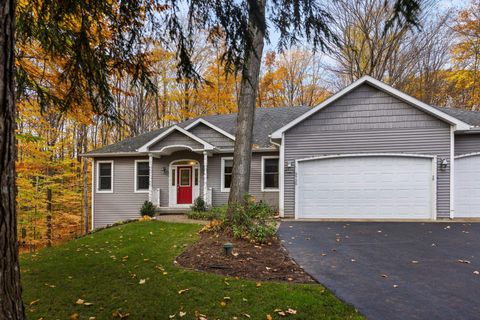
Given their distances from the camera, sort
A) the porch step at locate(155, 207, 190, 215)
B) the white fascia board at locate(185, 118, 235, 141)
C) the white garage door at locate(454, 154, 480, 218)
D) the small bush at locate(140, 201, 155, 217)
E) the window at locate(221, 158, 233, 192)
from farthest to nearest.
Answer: the window at locate(221, 158, 233, 192), the white fascia board at locate(185, 118, 235, 141), the porch step at locate(155, 207, 190, 215), the small bush at locate(140, 201, 155, 217), the white garage door at locate(454, 154, 480, 218)

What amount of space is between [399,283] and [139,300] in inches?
146

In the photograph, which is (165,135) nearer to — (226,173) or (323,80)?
(226,173)

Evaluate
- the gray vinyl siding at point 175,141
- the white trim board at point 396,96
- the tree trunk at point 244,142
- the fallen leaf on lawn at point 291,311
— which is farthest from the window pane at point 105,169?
the fallen leaf on lawn at point 291,311

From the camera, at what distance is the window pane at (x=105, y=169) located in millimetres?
14345

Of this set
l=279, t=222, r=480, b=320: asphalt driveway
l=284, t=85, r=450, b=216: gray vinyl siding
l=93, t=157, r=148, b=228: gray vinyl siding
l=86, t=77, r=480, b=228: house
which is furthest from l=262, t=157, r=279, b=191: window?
l=93, t=157, r=148, b=228: gray vinyl siding

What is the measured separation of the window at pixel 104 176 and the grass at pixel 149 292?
8.40m

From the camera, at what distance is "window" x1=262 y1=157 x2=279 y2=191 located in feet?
41.7

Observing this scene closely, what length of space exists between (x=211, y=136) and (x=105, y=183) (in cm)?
598

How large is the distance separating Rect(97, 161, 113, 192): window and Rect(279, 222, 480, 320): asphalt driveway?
9763 millimetres

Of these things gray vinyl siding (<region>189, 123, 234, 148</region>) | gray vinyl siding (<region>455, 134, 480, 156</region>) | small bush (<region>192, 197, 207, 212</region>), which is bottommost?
small bush (<region>192, 197, 207, 212</region>)

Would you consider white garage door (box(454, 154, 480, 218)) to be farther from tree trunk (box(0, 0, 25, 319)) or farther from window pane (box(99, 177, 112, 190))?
window pane (box(99, 177, 112, 190))

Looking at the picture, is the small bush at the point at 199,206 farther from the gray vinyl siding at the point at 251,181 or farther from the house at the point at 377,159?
the house at the point at 377,159

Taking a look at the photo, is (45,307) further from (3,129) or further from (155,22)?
(155,22)

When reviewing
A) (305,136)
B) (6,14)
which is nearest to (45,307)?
(6,14)
